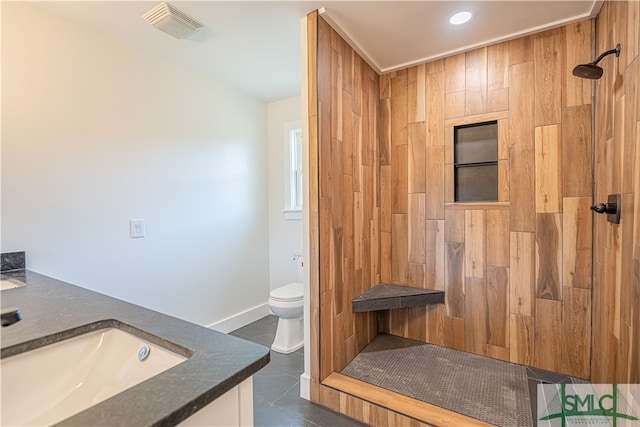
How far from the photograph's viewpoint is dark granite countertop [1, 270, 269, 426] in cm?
55

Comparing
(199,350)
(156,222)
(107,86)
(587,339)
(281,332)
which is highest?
(107,86)

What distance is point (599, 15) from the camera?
71.6 inches

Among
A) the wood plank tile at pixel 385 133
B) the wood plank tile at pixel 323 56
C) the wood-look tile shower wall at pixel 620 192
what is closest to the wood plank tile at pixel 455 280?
the wood-look tile shower wall at pixel 620 192

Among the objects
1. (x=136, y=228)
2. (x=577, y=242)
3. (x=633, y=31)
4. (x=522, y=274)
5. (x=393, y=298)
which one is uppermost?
(x=633, y=31)

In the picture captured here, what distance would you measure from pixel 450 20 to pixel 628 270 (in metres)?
1.67

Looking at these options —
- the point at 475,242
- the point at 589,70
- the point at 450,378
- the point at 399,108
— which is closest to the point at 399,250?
the point at 475,242

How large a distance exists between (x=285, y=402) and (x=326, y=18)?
2412mm

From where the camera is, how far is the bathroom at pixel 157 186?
1.58 m

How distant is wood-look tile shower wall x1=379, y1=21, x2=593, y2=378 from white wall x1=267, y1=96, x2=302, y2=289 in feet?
3.60

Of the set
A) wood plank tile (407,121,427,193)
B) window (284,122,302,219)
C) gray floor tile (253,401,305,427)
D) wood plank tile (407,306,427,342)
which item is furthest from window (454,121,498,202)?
gray floor tile (253,401,305,427)

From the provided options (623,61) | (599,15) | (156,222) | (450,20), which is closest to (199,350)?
(156,222)

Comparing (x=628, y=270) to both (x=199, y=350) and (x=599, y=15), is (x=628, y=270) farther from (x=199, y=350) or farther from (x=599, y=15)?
(x=199, y=350)

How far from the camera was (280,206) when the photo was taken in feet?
11.3

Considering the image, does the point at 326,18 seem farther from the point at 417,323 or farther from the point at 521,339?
the point at 521,339
